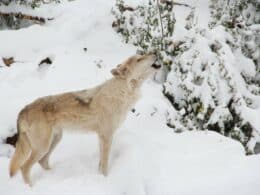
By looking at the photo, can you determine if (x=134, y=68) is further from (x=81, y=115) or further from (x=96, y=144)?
(x=96, y=144)

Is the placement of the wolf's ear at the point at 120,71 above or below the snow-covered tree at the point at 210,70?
above

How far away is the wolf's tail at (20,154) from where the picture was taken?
5.64 m

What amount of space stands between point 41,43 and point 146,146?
4.75 m

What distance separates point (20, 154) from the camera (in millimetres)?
5680

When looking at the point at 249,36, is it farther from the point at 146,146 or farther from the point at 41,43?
the point at 41,43

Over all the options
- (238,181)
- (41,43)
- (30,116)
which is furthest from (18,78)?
(238,181)

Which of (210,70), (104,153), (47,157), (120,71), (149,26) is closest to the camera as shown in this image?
(104,153)

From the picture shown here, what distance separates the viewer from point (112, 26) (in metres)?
10.4

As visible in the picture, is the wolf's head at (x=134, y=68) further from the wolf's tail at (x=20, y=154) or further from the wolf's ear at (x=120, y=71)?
the wolf's tail at (x=20, y=154)

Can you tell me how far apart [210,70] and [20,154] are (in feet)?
11.5

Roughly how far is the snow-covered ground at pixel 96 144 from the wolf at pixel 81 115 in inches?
12.1

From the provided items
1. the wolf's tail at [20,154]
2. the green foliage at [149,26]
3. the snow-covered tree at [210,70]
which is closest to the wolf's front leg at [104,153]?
the wolf's tail at [20,154]

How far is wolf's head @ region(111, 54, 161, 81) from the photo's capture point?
18.9 ft

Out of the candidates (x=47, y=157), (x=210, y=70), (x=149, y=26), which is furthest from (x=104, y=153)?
(x=149, y=26)
